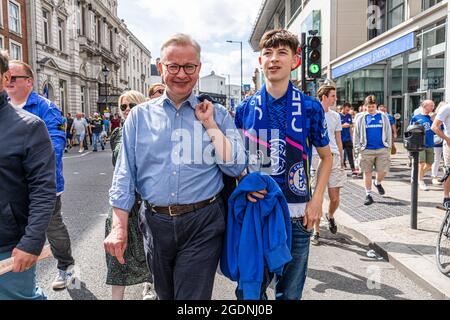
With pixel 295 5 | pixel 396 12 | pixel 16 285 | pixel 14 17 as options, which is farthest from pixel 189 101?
pixel 295 5

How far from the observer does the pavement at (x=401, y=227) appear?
407cm

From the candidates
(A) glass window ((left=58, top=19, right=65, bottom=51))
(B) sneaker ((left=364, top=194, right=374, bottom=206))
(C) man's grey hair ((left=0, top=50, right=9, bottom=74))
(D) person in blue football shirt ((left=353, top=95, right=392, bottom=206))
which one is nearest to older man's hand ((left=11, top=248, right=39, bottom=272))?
(C) man's grey hair ((left=0, top=50, right=9, bottom=74))

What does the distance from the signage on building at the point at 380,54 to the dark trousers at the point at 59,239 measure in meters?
14.6

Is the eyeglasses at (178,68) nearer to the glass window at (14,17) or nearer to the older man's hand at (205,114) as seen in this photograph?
the older man's hand at (205,114)

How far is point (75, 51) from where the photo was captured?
37750mm

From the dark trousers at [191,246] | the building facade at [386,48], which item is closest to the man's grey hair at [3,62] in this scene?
the dark trousers at [191,246]

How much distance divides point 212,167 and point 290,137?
0.53 m

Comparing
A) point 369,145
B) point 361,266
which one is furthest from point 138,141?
point 369,145

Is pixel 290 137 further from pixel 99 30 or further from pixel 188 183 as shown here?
pixel 99 30

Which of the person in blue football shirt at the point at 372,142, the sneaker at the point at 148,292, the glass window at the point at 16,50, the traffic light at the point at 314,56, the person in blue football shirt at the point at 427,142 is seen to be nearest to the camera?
the sneaker at the point at 148,292

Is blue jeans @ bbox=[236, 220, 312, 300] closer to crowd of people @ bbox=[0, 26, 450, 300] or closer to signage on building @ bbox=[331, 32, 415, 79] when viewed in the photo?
crowd of people @ bbox=[0, 26, 450, 300]

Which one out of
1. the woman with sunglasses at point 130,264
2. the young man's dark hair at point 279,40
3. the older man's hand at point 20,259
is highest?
the young man's dark hair at point 279,40

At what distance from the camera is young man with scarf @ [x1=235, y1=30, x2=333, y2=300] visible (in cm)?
241
